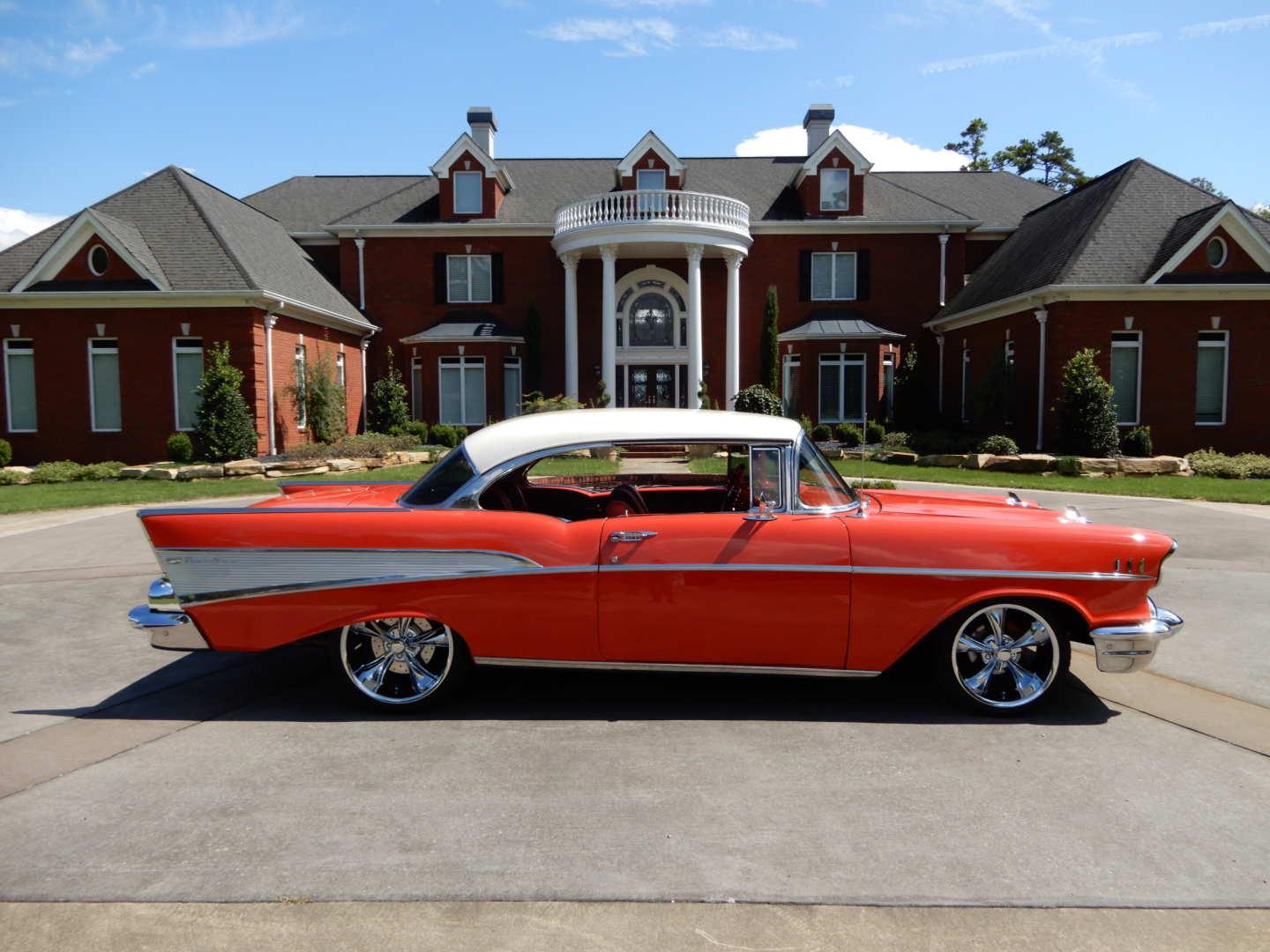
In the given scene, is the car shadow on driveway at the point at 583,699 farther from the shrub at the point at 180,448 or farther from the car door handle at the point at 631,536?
the shrub at the point at 180,448

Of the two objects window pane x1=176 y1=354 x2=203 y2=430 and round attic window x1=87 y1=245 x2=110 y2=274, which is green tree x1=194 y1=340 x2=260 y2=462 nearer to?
window pane x1=176 y1=354 x2=203 y2=430

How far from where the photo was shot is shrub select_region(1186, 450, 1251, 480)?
17.9m

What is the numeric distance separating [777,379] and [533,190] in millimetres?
10495

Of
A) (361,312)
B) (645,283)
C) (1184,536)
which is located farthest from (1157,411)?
(361,312)

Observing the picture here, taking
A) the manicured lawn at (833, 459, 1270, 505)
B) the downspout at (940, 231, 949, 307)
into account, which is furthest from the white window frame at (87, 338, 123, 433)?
the downspout at (940, 231, 949, 307)

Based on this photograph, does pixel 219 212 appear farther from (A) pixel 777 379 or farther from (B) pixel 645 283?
(A) pixel 777 379

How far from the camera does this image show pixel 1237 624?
6.00m

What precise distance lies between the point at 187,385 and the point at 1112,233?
2273cm

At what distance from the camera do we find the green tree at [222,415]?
19.1 metres

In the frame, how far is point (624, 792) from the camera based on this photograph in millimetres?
3406

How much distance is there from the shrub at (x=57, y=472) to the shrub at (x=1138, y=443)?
23424 mm

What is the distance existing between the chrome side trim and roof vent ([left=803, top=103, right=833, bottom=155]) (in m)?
29.3

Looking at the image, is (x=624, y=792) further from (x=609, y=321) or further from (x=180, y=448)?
(x=609, y=321)

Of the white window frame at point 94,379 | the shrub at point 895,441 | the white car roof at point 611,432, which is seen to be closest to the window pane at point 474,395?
the white window frame at point 94,379
